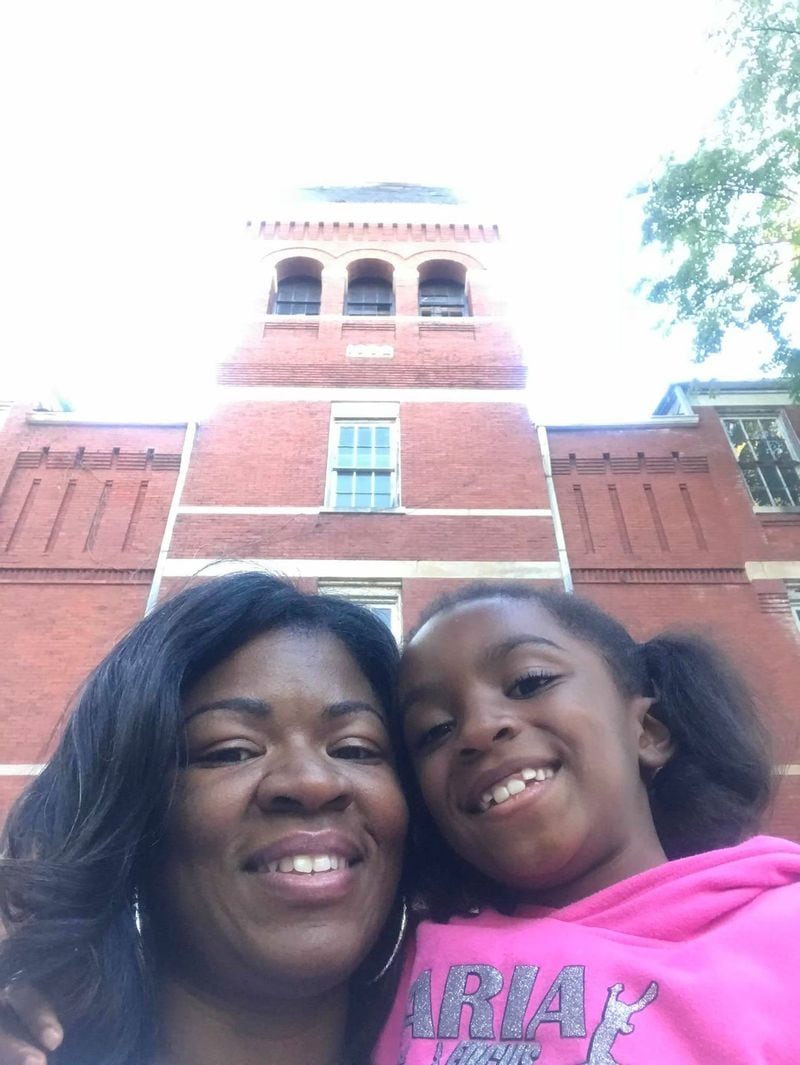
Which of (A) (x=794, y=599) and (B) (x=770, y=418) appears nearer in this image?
(A) (x=794, y=599)

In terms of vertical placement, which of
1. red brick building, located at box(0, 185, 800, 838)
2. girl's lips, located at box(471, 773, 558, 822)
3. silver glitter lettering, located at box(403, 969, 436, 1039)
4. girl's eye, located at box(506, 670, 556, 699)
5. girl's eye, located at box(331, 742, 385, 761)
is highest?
red brick building, located at box(0, 185, 800, 838)

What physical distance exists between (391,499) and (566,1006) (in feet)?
31.2

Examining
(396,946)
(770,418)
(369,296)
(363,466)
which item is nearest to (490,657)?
(396,946)

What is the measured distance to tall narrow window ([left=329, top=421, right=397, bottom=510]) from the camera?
11039mm

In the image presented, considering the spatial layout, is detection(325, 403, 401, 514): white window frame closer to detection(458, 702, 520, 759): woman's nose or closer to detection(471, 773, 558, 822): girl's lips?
detection(458, 702, 520, 759): woman's nose

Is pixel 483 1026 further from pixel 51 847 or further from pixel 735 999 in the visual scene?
pixel 51 847

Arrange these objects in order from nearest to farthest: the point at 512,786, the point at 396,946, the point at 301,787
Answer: the point at 301,787
the point at 512,786
the point at 396,946

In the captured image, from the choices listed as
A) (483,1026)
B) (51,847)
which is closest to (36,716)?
(51,847)

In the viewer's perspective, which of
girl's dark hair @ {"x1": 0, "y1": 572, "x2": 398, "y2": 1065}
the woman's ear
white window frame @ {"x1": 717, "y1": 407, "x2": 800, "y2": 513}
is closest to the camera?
girl's dark hair @ {"x1": 0, "y1": 572, "x2": 398, "y2": 1065}

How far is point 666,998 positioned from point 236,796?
1044mm

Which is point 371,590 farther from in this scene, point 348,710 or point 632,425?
point 348,710

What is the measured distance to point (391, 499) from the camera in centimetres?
1098

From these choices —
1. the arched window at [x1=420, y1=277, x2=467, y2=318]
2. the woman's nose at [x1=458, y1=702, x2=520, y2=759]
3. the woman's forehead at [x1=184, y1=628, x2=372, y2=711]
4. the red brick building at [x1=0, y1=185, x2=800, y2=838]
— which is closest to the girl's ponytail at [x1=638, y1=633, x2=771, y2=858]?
the woman's nose at [x1=458, y1=702, x2=520, y2=759]

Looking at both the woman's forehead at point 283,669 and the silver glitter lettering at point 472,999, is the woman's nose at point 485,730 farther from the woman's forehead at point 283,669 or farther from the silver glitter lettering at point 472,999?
the silver glitter lettering at point 472,999
